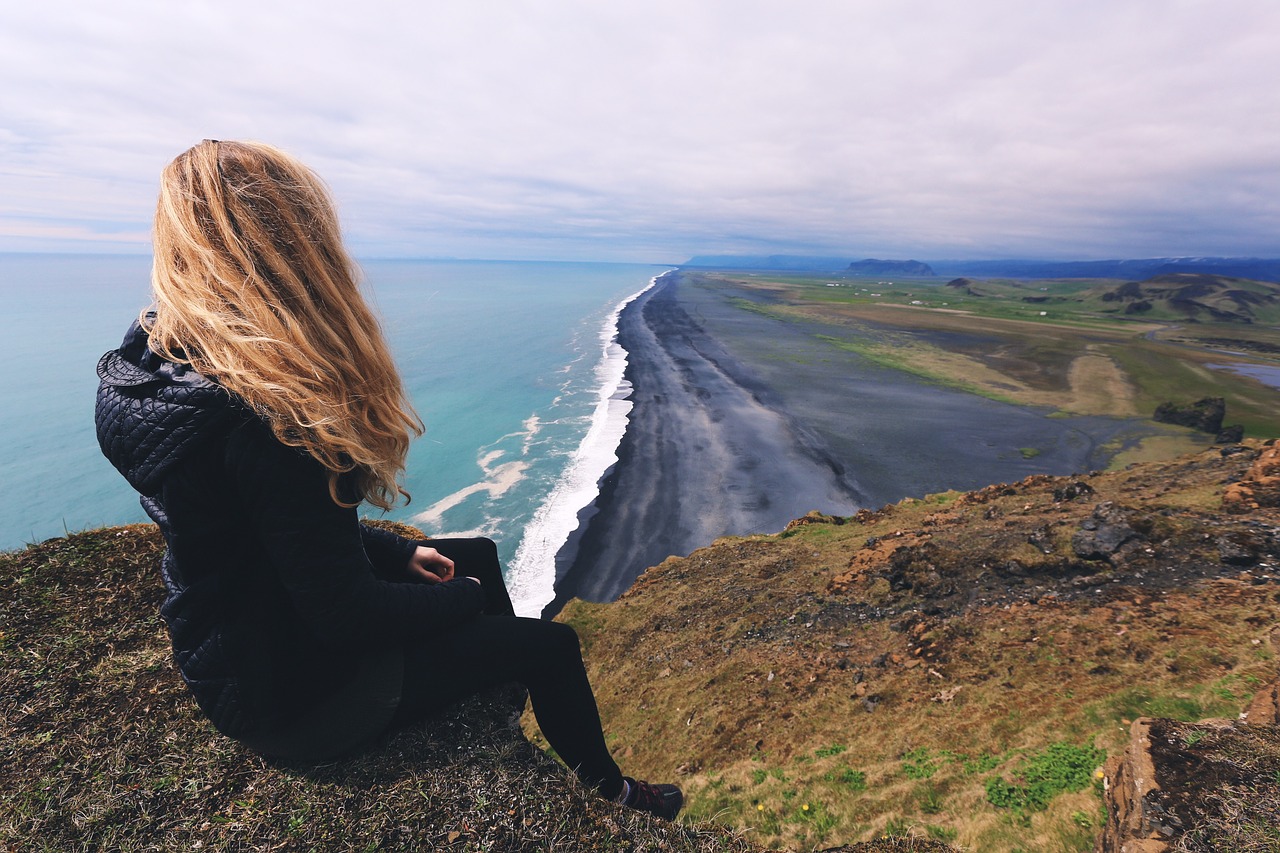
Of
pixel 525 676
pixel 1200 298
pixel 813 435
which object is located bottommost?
pixel 813 435

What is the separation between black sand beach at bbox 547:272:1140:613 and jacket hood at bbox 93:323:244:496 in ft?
50.7

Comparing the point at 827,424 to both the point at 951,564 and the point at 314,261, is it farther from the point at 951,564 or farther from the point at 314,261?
the point at 314,261

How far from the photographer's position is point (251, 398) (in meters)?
1.98

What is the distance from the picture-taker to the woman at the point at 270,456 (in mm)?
2027

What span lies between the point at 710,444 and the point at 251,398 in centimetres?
2931

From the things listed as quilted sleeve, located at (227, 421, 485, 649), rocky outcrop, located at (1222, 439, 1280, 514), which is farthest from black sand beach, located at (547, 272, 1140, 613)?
quilted sleeve, located at (227, 421, 485, 649)

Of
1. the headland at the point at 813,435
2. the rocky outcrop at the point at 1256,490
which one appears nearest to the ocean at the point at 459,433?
the headland at the point at 813,435

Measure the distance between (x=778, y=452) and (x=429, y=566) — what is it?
27.8m

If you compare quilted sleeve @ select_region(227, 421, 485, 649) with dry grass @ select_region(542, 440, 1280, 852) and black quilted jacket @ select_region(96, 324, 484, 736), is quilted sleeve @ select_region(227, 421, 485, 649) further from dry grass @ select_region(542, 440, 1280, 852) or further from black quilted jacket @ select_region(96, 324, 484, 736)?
dry grass @ select_region(542, 440, 1280, 852)

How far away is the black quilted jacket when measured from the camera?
201 centimetres

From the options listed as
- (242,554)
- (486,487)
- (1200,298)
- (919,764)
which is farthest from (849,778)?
(1200,298)

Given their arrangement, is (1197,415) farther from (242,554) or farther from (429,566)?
(242,554)

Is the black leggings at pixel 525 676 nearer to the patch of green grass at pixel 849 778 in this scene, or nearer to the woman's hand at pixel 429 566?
the woman's hand at pixel 429 566

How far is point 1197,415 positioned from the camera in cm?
3456
